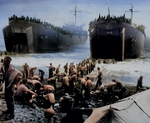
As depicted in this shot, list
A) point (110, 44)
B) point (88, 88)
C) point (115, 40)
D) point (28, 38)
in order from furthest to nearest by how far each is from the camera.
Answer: point (110, 44)
point (115, 40)
point (28, 38)
point (88, 88)

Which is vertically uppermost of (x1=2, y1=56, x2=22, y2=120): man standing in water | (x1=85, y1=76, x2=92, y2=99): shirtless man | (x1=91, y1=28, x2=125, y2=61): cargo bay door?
(x1=91, y1=28, x2=125, y2=61): cargo bay door

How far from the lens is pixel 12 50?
9.11m

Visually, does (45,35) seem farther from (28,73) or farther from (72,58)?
(28,73)

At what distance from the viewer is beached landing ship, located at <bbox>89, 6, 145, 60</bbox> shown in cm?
1080

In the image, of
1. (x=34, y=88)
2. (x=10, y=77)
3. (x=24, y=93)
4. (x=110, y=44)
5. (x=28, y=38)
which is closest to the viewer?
(x=10, y=77)

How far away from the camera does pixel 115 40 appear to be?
10891 millimetres

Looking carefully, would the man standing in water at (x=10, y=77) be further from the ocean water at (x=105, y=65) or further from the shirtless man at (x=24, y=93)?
the ocean water at (x=105, y=65)

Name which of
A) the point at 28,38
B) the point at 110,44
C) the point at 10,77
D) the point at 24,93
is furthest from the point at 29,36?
the point at 10,77

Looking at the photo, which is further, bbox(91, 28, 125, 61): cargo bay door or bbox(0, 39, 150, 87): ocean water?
bbox(91, 28, 125, 61): cargo bay door

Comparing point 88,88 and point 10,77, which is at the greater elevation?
point 10,77

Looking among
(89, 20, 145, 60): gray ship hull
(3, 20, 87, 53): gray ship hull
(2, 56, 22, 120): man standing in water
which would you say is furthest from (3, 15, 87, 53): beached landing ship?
(2, 56, 22, 120): man standing in water

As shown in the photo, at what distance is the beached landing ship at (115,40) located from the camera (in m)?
10.8

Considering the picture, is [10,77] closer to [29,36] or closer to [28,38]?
[28,38]

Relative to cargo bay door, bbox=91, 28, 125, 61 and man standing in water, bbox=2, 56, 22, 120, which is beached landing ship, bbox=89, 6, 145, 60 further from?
man standing in water, bbox=2, 56, 22, 120
